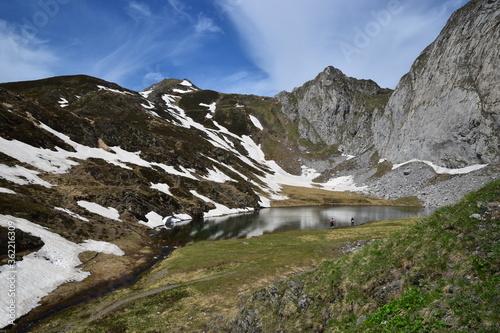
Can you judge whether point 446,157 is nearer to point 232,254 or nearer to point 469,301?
point 232,254

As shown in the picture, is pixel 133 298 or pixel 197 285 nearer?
pixel 133 298

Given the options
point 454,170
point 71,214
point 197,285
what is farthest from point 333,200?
point 197,285

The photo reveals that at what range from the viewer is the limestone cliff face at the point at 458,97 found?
113 m

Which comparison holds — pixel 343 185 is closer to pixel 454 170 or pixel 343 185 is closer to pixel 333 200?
pixel 333 200

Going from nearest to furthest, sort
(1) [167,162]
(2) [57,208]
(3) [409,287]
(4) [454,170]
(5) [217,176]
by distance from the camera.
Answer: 1. (3) [409,287]
2. (2) [57,208]
3. (1) [167,162]
4. (4) [454,170]
5. (5) [217,176]

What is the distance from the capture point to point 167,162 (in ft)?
359

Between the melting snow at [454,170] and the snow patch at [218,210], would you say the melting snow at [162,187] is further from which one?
the melting snow at [454,170]

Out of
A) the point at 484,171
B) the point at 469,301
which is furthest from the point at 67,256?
the point at 484,171

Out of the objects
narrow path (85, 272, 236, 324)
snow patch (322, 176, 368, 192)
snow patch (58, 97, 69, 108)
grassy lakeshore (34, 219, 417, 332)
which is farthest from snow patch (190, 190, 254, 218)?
snow patch (58, 97, 69, 108)

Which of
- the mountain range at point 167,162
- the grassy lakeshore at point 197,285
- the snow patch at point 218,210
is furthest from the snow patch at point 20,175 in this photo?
the snow patch at point 218,210

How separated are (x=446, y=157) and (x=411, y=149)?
72.3 feet

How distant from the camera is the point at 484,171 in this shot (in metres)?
102
